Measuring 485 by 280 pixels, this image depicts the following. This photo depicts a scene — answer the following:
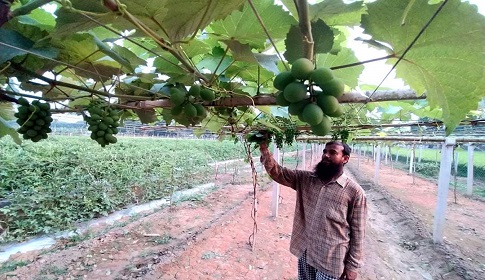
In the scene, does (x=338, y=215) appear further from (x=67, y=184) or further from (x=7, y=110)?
(x=67, y=184)

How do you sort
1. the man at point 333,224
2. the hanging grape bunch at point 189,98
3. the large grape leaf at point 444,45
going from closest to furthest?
1. the large grape leaf at point 444,45
2. the hanging grape bunch at point 189,98
3. the man at point 333,224

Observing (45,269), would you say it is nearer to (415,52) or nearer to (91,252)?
(91,252)

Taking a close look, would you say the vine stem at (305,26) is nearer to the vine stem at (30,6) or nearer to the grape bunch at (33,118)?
the vine stem at (30,6)

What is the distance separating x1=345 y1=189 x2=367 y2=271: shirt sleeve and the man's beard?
1.13ft

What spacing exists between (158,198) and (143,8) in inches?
459

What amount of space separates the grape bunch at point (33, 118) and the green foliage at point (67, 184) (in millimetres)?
7031

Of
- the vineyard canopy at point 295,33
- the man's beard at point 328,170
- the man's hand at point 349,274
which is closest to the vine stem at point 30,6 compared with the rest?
the vineyard canopy at point 295,33

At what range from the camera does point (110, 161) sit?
36.5 ft

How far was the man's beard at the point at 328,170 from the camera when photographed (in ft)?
11.2

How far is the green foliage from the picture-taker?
779 centimetres

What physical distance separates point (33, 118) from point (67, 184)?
8.51m

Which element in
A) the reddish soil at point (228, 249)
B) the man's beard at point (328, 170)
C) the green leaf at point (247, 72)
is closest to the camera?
the green leaf at point (247, 72)

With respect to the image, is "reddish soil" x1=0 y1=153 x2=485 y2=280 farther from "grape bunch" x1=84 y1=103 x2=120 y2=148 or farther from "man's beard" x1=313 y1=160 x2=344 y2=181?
"grape bunch" x1=84 y1=103 x2=120 y2=148

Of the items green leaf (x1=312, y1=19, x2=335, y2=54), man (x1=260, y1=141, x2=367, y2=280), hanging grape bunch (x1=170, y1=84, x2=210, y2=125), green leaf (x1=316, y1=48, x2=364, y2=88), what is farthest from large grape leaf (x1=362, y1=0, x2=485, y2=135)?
man (x1=260, y1=141, x2=367, y2=280)
